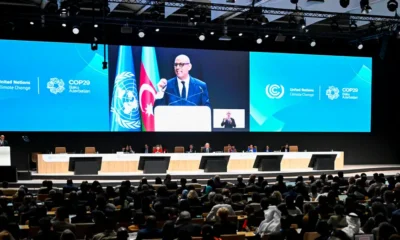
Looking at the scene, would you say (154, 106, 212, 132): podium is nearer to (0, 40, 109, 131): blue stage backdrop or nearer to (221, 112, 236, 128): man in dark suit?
(221, 112, 236, 128): man in dark suit

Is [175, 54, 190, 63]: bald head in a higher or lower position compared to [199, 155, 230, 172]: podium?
higher

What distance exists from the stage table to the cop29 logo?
3.03 m

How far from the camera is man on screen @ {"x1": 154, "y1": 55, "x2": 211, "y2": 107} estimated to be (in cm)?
1959

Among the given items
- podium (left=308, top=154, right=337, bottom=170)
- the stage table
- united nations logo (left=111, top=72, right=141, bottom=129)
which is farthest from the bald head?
podium (left=308, top=154, right=337, bottom=170)

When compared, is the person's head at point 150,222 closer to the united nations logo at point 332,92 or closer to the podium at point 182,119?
the podium at point 182,119

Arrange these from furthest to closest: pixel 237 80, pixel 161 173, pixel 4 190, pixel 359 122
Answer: pixel 359 122 < pixel 237 80 < pixel 161 173 < pixel 4 190

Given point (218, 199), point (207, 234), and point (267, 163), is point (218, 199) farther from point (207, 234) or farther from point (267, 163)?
point (267, 163)

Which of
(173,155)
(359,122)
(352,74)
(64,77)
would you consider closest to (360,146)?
(359,122)

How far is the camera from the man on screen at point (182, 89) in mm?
19594

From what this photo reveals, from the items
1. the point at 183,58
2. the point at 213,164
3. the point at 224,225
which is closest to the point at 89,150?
the point at 213,164

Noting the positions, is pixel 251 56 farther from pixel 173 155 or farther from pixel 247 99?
pixel 173 155

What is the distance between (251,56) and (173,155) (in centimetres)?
579

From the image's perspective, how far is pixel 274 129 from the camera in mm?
20938

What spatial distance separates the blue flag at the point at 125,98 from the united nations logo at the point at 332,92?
819 centimetres
